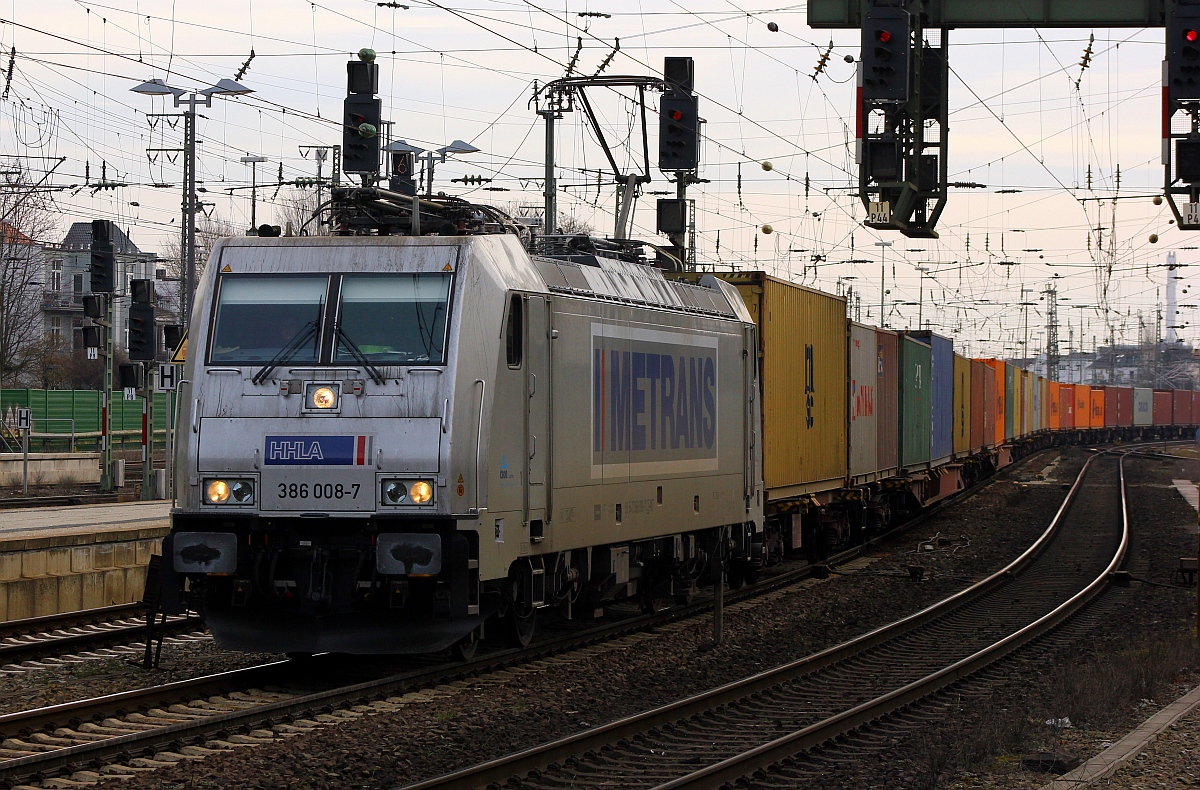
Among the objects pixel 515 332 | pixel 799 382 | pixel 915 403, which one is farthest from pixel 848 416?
pixel 515 332

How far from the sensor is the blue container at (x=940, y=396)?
1304 inches

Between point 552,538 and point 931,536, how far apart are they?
18489 millimetres

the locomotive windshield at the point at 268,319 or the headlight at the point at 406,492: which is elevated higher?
the locomotive windshield at the point at 268,319

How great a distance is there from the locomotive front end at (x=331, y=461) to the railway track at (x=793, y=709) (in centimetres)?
180

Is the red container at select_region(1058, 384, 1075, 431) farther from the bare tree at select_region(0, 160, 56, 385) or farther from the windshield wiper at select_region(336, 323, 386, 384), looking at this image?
the windshield wiper at select_region(336, 323, 386, 384)

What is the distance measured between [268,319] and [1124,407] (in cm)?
8595

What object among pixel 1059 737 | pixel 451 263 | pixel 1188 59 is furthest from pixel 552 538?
pixel 1188 59

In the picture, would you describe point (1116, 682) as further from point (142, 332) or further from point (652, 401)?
point (142, 332)

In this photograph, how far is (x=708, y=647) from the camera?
14305mm

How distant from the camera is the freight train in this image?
10844 millimetres

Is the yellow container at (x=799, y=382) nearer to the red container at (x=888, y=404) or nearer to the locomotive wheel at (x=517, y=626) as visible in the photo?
the red container at (x=888, y=404)

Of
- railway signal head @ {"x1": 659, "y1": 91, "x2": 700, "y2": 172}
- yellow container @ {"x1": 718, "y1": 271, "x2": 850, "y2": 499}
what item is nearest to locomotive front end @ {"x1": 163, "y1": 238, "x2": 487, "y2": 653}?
yellow container @ {"x1": 718, "y1": 271, "x2": 850, "y2": 499}

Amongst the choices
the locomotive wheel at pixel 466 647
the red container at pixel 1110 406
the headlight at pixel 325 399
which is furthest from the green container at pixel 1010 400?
the headlight at pixel 325 399

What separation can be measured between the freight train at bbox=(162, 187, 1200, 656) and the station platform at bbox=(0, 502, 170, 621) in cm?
612
